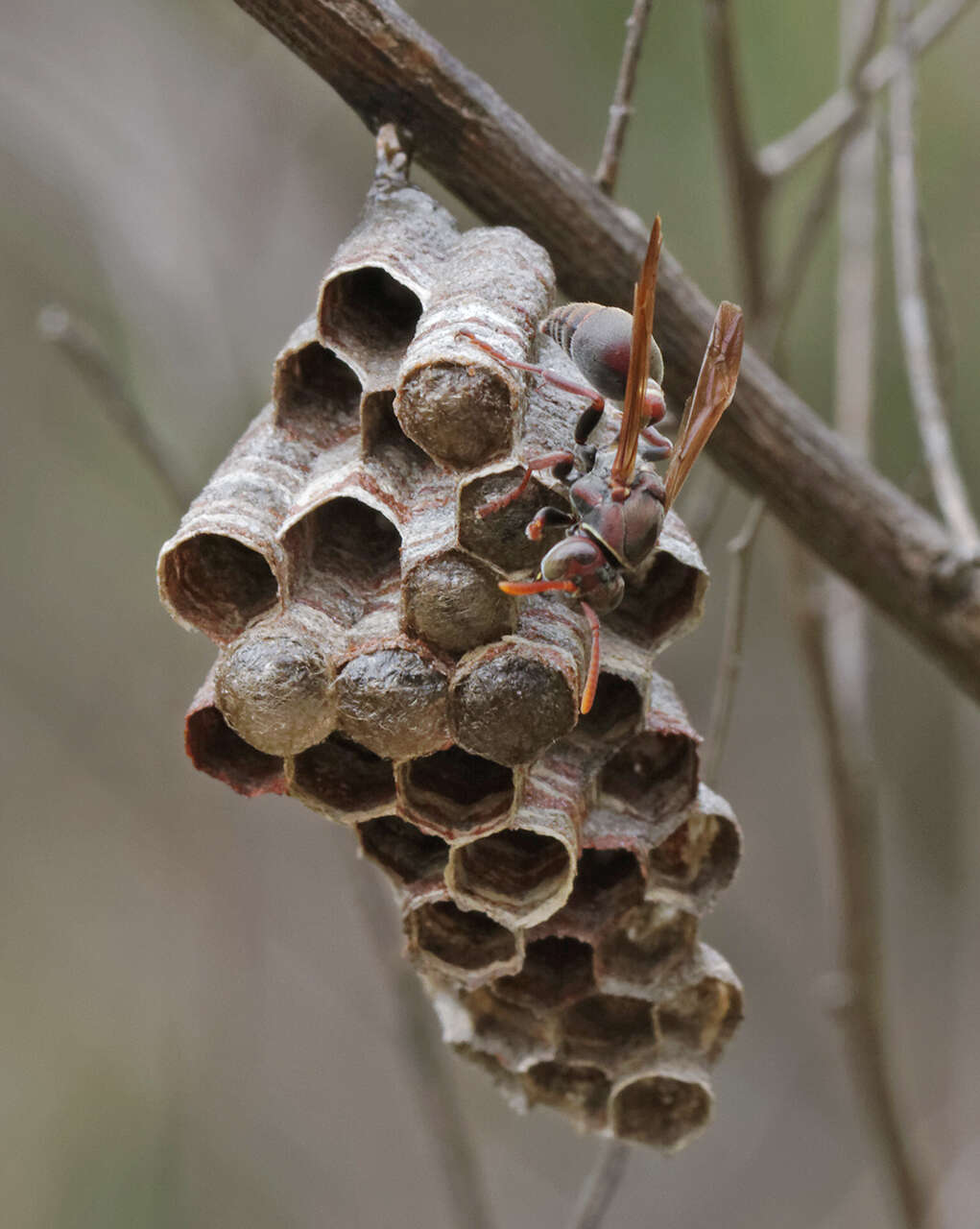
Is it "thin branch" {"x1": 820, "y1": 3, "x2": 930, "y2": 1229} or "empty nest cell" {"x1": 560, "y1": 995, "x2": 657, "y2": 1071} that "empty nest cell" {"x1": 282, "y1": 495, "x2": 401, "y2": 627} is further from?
"thin branch" {"x1": 820, "y1": 3, "x2": 930, "y2": 1229}

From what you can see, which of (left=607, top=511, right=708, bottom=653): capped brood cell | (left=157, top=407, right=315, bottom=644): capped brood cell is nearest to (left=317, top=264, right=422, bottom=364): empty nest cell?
(left=157, top=407, right=315, bottom=644): capped brood cell

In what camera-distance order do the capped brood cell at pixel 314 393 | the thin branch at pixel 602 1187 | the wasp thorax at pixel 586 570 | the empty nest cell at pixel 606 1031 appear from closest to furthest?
the wasp thorax at pixel 586 570
the capped brood cell at pixel 314 393
the empty nest cell at pixel 606 1031
the thin branch at pixel 602 1187

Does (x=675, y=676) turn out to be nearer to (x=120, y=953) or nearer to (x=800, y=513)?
(x=120, y=953)

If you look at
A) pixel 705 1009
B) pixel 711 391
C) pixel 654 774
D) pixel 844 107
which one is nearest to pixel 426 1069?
pixel 705 1009

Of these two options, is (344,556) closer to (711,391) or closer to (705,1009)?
(711,391)

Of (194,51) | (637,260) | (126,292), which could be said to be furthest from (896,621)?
(194,51)

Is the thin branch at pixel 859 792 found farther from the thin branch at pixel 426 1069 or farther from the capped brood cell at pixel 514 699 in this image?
the capped brood cell at pixel 514 699

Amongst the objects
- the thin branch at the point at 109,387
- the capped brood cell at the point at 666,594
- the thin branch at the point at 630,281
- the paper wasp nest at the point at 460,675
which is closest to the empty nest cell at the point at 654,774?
the paper wasp nest at the point at 460,675

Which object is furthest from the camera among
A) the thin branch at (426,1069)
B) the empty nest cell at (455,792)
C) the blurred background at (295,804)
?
the blurred background at (295,804)
